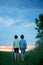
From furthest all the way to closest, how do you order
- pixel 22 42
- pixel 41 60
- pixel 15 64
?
pixel 22 42 → pixel 15 64 → pixel 41 60

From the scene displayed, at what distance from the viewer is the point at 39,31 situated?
43094 mm

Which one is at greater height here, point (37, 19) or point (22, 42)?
point (37, 19)

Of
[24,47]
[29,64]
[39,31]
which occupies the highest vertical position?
[39,31]

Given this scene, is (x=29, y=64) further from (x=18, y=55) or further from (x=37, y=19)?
(x=37, y=19)

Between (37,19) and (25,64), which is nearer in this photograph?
(25,64)

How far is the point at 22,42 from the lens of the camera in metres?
19.4

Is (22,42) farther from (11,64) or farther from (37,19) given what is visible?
(37,19)

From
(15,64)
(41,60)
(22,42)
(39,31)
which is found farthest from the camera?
(39,31)

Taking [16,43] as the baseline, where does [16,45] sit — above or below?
below

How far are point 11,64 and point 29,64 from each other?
1.91m

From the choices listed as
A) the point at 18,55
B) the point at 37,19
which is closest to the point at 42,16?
the point at 37,19

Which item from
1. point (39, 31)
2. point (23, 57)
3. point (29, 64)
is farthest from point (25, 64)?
point (39, 31)

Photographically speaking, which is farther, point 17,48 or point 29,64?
point 17,48

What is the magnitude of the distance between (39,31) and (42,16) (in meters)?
2.45
